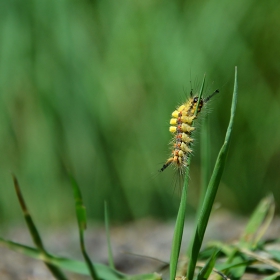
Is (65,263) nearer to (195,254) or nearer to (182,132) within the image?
(195,254)

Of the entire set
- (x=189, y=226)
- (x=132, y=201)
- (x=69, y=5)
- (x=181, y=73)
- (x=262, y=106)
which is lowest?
(x=189, y=226)

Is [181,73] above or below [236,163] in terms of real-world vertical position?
above

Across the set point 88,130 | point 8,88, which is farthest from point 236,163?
point 8,88

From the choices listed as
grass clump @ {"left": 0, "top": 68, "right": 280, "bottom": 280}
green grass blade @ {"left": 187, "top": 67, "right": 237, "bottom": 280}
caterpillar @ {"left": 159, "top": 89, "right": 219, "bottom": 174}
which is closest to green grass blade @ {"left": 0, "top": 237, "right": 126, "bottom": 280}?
grass clump @ {"left": 0, "top": 68, "right": 280, "bottom": 280}

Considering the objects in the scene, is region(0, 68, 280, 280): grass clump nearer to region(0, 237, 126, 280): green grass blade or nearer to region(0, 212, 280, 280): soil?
region(0, 237, 126, 280): green grass blade

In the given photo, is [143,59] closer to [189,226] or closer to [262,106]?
[262,106]

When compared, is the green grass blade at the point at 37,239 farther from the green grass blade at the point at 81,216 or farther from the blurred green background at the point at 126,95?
the blurred green background at the point at 126,95

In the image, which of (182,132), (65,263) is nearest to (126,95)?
(182,132)

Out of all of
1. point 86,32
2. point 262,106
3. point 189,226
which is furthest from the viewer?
point 86,32
